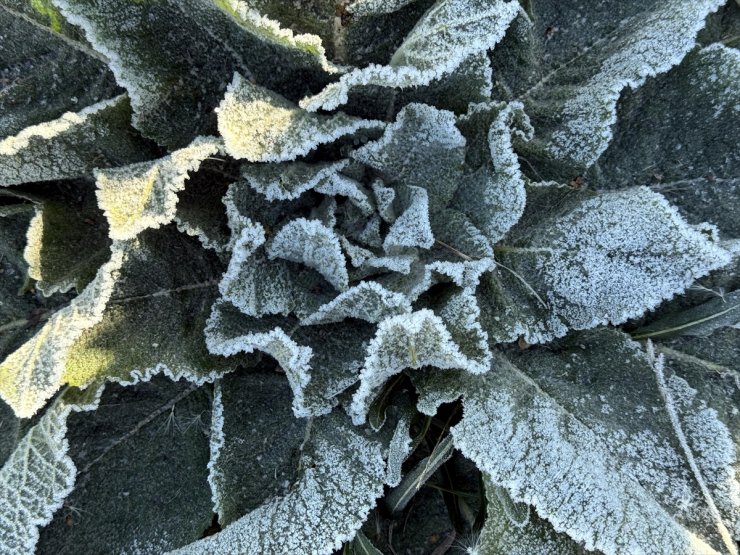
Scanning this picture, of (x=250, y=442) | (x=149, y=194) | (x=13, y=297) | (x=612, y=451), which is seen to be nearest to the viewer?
(x=149, y=194)

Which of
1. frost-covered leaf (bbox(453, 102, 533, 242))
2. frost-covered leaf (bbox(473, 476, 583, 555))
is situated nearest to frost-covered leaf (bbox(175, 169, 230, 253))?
frost-covered leaf (bbox(453, 102, 533, 242))

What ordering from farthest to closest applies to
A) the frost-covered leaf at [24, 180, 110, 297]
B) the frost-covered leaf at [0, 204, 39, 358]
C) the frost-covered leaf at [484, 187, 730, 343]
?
the frost-covered leaf at [0, 204, 39, 358]
the frost-covered leaf at [24, 180, 110, 297]
the frost-covered leaf at [484, 187, 730, 343]

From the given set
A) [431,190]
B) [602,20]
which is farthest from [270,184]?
[602,20]

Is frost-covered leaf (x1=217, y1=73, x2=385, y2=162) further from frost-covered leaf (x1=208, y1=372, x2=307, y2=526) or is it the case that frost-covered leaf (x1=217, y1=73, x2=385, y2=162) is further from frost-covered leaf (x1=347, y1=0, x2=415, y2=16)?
frost-covered leaf (x1=208, y1=372, x2=307, y2=526)

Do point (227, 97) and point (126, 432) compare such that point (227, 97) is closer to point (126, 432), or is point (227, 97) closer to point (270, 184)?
point (270, 184)

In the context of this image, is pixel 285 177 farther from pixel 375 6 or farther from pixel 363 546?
pixel 363 546

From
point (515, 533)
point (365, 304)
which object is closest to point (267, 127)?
point (365, 304)
